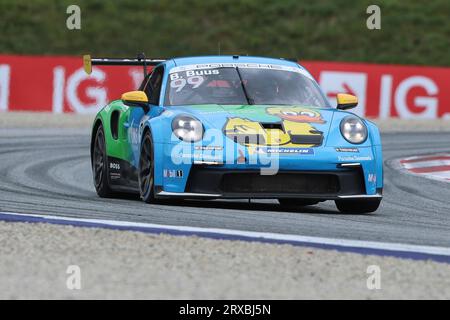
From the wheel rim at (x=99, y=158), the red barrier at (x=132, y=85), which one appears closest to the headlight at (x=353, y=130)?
the wheel rim at (x=99, y=158)

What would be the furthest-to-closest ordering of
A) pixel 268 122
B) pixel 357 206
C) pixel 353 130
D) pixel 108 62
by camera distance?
pixel 108 62 < pixel 357 206 < pixel 353 130 < pixel 268 122

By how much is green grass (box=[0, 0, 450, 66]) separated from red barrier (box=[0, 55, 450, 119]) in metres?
8.44

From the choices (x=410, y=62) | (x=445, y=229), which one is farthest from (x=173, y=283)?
(x=410, y=62)

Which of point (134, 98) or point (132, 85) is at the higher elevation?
point (134, 98)

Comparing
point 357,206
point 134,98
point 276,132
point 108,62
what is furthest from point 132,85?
point 276,132

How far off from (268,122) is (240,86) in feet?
3.12

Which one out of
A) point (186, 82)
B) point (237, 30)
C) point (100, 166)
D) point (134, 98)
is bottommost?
point (100, 166)

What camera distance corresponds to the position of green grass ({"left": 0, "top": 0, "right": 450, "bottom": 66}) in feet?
108

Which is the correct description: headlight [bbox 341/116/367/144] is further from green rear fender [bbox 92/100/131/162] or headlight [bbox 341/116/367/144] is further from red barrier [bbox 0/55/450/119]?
red barrier [bbox 0/55/450/119]

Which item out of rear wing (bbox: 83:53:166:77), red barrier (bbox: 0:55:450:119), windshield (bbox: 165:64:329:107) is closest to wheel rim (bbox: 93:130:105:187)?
rear wing (bbox: 83:53:166:77)

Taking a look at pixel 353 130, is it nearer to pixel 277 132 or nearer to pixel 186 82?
pixel 277 132

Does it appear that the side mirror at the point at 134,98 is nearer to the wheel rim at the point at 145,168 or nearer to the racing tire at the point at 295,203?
the wheel rim at the point at 145,168

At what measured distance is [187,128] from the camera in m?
9.20

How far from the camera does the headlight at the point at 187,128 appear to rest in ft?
30.0
